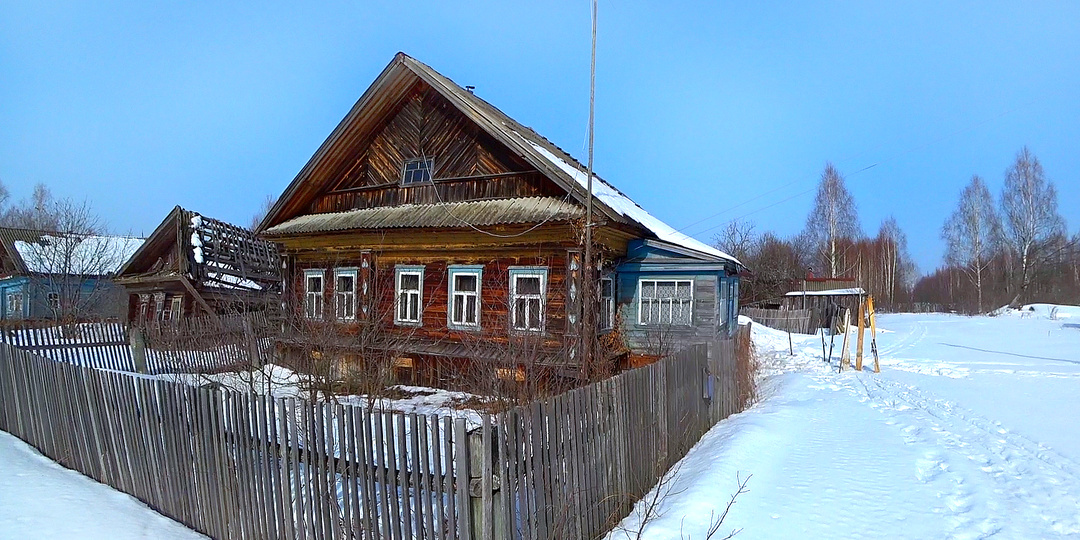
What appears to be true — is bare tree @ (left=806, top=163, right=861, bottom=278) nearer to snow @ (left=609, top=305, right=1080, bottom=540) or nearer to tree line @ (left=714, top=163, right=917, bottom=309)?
tree line @ (left=714, top=163, right=917, bottom=309)

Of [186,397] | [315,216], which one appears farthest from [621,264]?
[186,397]

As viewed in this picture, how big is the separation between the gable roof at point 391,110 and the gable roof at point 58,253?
17.7 m

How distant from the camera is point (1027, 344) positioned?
2050cm

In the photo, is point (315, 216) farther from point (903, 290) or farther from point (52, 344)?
point (903, 290)

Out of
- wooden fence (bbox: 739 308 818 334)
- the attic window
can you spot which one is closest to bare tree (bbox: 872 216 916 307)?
wooden fence (bbox: 739 308 818 334)

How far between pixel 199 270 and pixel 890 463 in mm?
20072

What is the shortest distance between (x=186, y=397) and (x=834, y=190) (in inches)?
1791

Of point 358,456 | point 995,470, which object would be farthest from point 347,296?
point 995,470

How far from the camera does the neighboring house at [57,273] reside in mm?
25453

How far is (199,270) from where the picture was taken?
60.9 ft

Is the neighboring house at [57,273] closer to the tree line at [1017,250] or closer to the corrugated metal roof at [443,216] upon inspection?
the corrugated metal roof at [443,216]

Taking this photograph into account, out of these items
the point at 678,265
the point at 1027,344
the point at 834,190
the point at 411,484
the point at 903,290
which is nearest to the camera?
the point at 411,484

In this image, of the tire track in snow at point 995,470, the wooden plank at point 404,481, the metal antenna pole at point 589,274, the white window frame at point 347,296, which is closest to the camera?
the wooden plank at point 404,481

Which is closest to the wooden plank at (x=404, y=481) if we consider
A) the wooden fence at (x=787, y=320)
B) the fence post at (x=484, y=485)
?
the fence post at (x=484, y=485)
